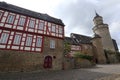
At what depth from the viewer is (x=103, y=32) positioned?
128ft

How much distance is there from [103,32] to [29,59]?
3228 cm

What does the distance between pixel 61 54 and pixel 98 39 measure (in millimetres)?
18485

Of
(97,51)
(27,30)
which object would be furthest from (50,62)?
(97,51)

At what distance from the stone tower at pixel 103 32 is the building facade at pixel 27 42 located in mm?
25398

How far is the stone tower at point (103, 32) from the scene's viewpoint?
3838cm

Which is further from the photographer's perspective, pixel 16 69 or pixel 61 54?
pixel 61 54

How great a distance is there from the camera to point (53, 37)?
60.2ft

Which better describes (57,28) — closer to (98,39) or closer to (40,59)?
(40,59)

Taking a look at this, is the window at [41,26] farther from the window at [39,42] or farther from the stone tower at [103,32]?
the stone tower at [103,32]

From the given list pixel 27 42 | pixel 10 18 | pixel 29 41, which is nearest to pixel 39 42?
pixel 29 41

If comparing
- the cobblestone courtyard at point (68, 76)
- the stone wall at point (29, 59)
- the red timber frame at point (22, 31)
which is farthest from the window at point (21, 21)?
the cobblestone courtyard at point (68, 76)

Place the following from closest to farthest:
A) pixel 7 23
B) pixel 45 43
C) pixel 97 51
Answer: pixel 7 23
pixel 45 43
pixel 97 51

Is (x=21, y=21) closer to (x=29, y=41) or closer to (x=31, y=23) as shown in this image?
(x=31, y=23)

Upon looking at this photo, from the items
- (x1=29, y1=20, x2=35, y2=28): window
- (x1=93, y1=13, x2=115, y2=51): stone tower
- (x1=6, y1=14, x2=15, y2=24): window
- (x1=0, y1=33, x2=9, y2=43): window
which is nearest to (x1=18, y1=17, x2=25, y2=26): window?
(x1=6, y1=14, x2=15, y2=24): window
